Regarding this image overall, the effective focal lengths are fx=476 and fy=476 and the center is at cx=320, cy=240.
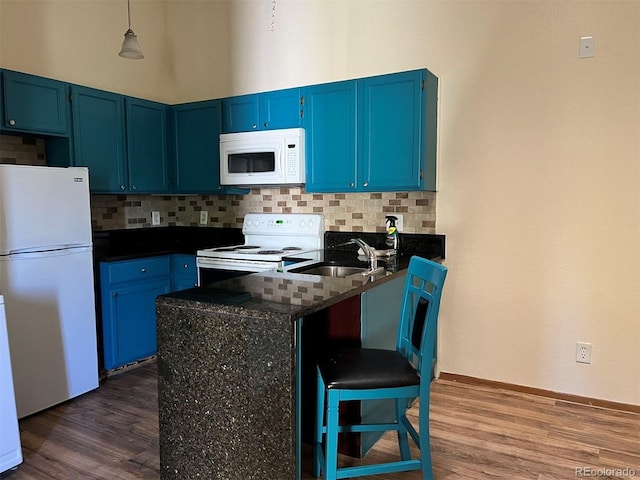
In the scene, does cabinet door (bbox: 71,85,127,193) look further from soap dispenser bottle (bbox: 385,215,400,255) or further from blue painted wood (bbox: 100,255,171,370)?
soap dispenser bottle (bbox: 385,215,400,255)

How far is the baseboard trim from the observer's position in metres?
2.76

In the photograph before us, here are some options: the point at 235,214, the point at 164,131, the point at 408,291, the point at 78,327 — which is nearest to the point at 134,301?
the point at 78,327

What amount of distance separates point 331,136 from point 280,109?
0.49m

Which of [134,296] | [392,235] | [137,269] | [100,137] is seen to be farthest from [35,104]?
[392,235]

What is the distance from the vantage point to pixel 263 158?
11.3 feet

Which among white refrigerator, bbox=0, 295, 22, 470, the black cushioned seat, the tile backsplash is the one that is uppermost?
the tile backsplash

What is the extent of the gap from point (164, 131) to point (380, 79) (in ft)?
6.25

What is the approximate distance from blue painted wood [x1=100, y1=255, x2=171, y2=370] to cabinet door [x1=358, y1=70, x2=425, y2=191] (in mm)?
1694

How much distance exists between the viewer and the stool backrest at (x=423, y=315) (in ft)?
5.95

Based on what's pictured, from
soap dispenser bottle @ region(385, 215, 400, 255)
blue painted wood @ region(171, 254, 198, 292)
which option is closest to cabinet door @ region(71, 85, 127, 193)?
blue painted wood @ region(171, 254, 198, 292)

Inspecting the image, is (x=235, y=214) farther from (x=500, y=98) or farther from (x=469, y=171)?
(x=500, y=98)

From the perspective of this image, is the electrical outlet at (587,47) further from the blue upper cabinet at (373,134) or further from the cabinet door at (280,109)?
the cabinet door at (280,109)

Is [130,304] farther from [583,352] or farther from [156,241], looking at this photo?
[583,352]

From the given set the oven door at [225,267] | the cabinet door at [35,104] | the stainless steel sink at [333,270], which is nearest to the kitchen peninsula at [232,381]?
the stainless steel sink at [333,270]
